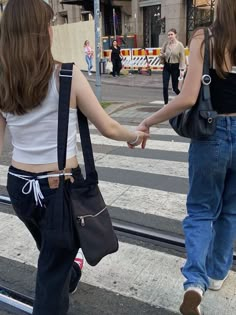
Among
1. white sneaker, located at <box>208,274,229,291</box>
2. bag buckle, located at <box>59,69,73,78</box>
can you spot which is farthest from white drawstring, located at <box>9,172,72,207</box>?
white sneaker, located at <box>208,274,229,291</box>

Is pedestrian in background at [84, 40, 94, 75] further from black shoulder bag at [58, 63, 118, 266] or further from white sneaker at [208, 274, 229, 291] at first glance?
black shoulder bag at [58, 63, 118, 266]

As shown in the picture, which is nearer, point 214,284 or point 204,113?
point 204,113

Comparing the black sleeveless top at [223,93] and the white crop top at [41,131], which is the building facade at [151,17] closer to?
the black sleeveless top at [223,93]

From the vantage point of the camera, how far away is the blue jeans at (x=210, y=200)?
242 centimetres

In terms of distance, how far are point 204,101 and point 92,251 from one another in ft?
3.29

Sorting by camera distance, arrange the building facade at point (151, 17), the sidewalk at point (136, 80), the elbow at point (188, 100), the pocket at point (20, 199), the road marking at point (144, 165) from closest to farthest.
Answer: the pocket at point (20, 199) < the elbow at point (188, 100) < the road marking at point (144, 165) < the sidewalk at point (136, 80) < the building facade at point (151, 17)

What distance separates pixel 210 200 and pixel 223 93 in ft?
2.06

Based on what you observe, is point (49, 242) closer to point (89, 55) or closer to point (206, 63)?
point (206, 63)

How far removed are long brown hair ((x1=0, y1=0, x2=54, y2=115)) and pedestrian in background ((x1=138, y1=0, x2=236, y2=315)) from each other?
812mm

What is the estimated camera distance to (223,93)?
237 centimetres

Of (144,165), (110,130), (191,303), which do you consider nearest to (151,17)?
(144,165)

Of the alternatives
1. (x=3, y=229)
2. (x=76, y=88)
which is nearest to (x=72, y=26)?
(x=3, y=229)

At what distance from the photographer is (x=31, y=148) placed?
2.10m

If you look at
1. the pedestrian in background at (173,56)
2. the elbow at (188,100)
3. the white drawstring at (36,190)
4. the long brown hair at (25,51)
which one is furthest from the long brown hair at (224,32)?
the pedestrian in background at (173,56)
